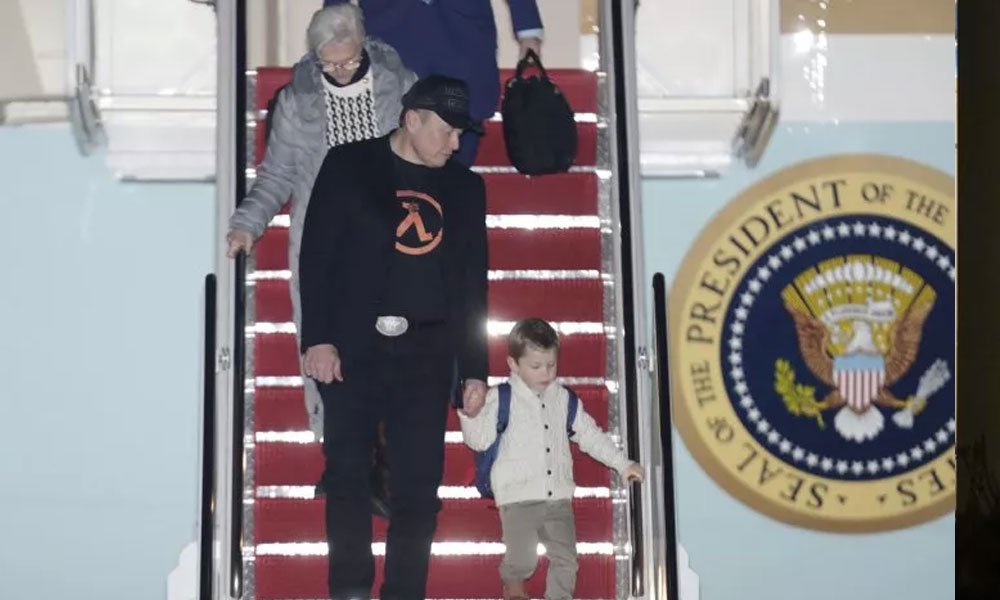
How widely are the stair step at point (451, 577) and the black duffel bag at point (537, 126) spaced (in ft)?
4.40

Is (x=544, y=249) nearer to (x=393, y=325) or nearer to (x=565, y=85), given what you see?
(x=565, y=85)

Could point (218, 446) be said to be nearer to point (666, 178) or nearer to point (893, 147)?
point (666, 178)

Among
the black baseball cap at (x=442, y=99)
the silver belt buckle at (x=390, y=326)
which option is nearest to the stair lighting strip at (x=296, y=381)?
the silver belt buckle at (x=390, y=326)

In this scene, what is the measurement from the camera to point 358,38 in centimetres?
531

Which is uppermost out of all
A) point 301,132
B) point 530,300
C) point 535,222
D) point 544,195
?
point 301,132

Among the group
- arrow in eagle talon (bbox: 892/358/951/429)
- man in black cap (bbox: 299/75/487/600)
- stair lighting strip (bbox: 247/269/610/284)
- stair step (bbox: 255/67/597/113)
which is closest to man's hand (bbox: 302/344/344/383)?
man in black cap (bbox: 299/75/487/600)

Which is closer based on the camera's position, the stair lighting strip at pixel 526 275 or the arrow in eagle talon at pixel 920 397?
the stair lighting strip at pixel 526 275

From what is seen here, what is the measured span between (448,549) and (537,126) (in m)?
1.47

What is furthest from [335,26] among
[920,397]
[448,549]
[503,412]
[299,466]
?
[920,397]

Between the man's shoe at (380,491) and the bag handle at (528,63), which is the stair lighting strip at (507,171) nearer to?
the bag handle at (528,63)

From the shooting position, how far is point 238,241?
5.40 metres

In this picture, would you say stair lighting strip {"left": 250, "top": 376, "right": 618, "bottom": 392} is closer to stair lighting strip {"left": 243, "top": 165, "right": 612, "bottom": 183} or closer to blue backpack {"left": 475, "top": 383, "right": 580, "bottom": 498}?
blue backpack {"left": 475, "top": 383, "right": 580, "bottom": 498}

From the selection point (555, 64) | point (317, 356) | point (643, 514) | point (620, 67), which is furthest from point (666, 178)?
point (317, 356)

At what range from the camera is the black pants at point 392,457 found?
511cm
